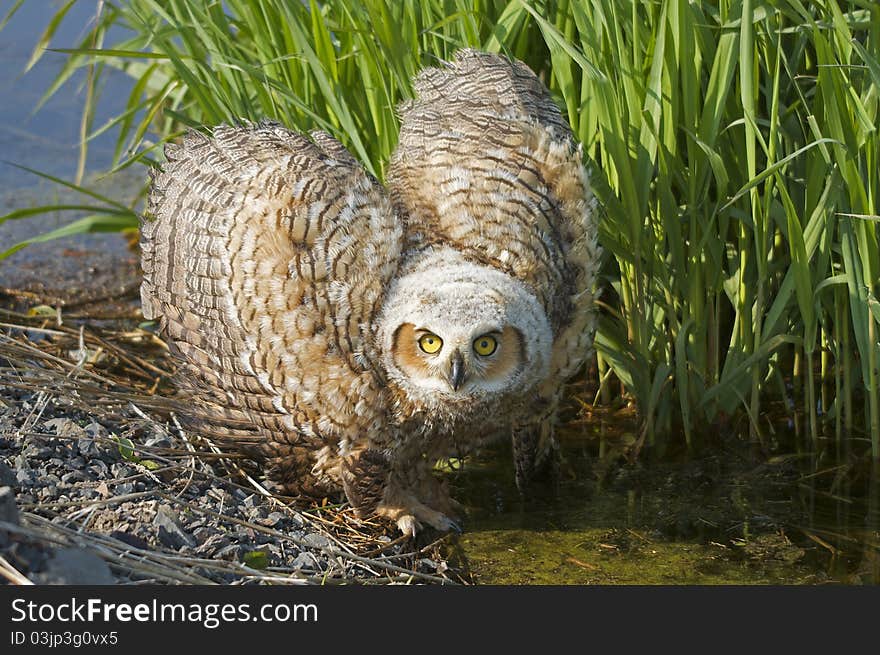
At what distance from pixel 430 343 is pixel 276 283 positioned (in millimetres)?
628

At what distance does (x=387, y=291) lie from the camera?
384 cm

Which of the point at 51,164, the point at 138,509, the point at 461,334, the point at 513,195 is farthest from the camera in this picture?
the point at 51,164

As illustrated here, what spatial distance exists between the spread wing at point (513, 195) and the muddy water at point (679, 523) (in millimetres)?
628

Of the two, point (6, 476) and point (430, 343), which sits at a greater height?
point (430, 343)

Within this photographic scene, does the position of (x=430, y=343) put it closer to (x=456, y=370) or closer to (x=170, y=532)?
(x=456, y=370)

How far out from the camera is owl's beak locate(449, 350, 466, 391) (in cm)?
356

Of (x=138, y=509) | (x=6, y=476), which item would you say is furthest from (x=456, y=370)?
(x=6, y=476)

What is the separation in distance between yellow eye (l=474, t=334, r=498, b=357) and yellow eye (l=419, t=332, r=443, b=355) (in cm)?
12

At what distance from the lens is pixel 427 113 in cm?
444

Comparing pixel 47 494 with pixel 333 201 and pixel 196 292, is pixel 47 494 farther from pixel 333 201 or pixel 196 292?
pixel 333 201

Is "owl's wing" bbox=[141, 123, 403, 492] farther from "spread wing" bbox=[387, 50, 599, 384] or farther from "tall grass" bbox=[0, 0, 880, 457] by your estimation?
"tall grass" bbox=[0, 0, 880, 457]

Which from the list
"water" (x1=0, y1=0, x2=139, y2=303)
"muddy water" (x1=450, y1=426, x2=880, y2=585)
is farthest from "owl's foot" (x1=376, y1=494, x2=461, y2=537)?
"water" (x1=0, y1=0, x2=139, y2=303)

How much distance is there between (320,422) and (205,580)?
75 centimetres

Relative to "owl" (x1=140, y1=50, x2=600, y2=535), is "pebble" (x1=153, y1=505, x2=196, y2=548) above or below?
below
